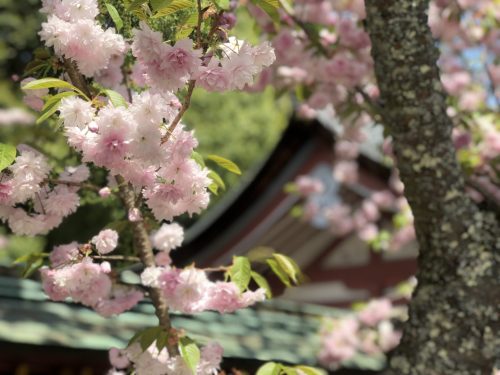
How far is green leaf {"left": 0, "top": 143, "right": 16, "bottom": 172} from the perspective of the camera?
74.6 inches

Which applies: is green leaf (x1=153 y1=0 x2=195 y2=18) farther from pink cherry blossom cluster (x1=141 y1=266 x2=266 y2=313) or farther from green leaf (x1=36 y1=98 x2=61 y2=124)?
pink cherry blossom cluster (x1=141 y1=266 x2=266 y2=313)

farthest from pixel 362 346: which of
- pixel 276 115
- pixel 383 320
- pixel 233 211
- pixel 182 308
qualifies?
pixel 276 115

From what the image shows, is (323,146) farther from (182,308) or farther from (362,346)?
(182,308)

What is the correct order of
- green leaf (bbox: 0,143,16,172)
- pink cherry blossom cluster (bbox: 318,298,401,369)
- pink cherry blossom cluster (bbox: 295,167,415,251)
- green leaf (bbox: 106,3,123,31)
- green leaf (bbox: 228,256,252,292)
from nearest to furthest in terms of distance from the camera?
green leaf (bbox: 0,143,16,172) < green leaf (bbox: 106,3,123,31) < green leaf (bbox: 228,256,252,292) < pink cherry blossom cluster (bbox: 318,298,401,369) < pink cherry blossom cluster (bbox: 295,167,415,251)

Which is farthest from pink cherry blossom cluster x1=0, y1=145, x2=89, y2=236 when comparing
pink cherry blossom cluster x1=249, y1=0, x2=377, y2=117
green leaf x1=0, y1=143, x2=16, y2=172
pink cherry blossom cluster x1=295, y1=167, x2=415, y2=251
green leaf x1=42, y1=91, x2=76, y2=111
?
pink cherry blossom cluster x1=295, y1=167, x2=415, y2=251

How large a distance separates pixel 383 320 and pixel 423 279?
5.22m

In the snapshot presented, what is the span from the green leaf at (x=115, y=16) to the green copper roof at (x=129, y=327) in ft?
3.68

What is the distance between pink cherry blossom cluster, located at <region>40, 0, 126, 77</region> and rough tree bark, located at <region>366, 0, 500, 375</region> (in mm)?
997

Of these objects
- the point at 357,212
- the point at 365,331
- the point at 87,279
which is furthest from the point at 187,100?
the point at 357,212

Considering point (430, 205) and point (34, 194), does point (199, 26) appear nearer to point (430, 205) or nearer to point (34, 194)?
point (34, 194)

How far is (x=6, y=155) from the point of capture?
192cm

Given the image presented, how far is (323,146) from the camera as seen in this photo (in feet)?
24.6

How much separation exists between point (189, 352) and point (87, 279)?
393mm

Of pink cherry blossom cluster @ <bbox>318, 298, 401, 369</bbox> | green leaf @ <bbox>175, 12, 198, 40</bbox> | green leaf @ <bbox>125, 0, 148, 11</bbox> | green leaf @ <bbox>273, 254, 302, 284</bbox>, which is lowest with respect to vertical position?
pink cherry blossom cluster @ <bbox>318, 298, 401, 369</bbox>
